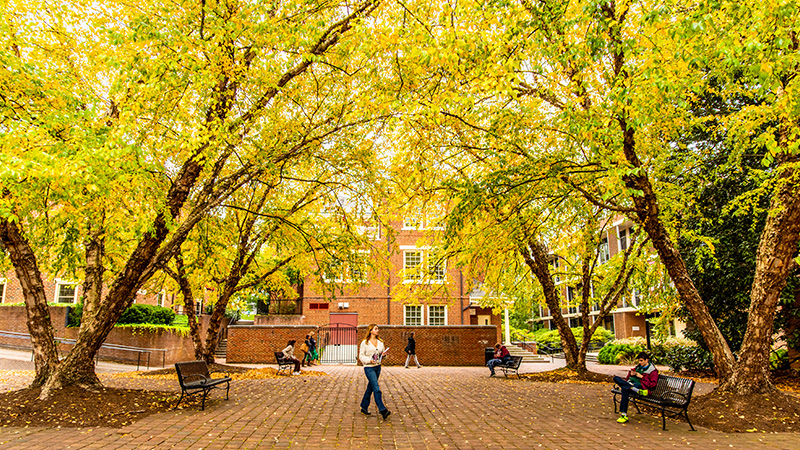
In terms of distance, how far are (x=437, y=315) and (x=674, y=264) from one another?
73.2 ft

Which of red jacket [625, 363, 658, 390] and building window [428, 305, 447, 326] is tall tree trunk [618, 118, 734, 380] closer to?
red jacket [625, 363, 658, 390]

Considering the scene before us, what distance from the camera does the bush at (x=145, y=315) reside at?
2059 cm

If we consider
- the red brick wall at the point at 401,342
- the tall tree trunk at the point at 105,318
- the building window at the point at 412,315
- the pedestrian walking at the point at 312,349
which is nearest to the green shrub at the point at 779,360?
the red brick wall at the point at 401,342

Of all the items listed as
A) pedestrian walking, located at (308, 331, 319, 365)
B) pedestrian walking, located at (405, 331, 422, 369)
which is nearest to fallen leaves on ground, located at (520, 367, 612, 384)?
pedestrian walking, located at (405, 331, 422, 369)

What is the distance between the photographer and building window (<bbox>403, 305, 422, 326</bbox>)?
30547 millimetres

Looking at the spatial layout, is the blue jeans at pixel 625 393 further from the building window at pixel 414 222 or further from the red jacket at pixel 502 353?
the red jacket at pixel 502 353

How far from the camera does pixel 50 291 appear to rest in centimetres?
2452

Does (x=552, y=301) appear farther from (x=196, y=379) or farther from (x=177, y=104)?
(x=177, y=104)

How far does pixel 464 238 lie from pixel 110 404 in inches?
311

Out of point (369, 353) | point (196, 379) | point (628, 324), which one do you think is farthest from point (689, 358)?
point (628, 324)

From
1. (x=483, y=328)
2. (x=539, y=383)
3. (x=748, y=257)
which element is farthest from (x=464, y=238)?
(x=483, y=328)

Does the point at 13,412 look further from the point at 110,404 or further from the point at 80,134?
the point at 80,134

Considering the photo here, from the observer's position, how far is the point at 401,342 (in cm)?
2236

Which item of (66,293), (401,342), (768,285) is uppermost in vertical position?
(768,285)
